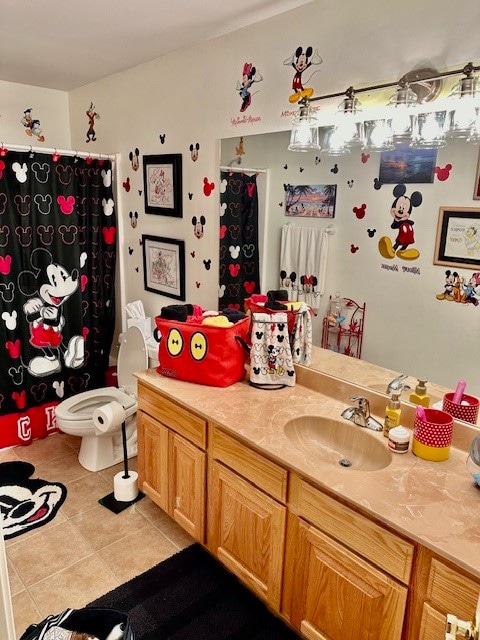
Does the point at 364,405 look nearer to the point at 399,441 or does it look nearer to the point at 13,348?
the point at 399,441

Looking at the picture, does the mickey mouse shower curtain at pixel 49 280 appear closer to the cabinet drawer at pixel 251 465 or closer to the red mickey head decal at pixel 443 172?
the cabinet drawer at pixel 251 465

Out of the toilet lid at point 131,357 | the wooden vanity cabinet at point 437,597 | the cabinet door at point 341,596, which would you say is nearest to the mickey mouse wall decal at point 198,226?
the toilet lid at point 131,357

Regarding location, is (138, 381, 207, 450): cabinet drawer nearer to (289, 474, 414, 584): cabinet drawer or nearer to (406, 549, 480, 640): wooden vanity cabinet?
(289, 474, 414, 584): cabinet drawer

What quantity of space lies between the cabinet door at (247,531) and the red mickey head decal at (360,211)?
115 cm

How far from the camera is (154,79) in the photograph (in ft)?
9.22

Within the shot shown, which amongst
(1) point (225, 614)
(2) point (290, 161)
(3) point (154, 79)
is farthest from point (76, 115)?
(1) point (225, 614)

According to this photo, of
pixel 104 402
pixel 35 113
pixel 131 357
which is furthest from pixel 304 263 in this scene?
pixel 35 113

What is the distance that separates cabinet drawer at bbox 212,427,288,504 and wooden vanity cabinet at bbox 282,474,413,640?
0.19 feet

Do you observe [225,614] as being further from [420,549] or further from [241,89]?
[241,89]

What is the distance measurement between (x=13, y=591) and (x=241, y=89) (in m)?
2.51

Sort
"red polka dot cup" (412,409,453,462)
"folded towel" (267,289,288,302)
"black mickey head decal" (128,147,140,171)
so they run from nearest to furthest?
1. "red polka dot cup" (412,409,453,462)
2. "folded towel" (267,289,288,302)
3. "black mickey head decal" (128,147,140,171)

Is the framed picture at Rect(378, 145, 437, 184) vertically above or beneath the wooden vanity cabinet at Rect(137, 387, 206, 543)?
above

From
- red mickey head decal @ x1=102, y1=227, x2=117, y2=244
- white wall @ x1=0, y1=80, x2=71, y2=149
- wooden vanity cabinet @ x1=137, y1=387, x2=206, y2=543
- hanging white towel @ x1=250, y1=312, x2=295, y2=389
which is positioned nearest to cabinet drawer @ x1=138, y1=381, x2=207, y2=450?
wooden vanity cabinet @ x1=137, y1=387, x2=206, y2=543

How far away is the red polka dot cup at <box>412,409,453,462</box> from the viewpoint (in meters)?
1.56
